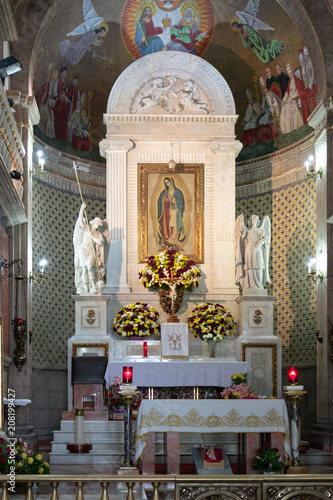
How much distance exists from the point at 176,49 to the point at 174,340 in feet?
24.8

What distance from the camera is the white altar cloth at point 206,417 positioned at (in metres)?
10.8

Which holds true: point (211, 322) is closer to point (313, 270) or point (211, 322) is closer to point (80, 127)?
point (313, 270)

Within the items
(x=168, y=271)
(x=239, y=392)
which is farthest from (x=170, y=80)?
(x=239, y=392)

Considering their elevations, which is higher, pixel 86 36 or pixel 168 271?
pixel 86 36

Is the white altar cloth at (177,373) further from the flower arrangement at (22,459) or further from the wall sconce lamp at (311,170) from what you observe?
the wall sconce lamp at (311,170)

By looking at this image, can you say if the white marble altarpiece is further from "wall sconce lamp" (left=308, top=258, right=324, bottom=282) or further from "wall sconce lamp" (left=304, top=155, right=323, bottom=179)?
"wall sconce lamp" (left=308, top=258, right=324, bottom=282)

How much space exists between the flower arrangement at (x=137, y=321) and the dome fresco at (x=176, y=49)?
487 cm

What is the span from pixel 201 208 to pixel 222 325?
2.71 meters

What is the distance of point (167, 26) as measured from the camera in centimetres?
1873

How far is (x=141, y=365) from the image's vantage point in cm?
1378

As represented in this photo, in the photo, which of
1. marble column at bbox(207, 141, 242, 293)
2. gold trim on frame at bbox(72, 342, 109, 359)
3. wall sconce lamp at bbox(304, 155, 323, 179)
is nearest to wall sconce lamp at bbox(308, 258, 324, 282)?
marble column at bbox(207, 141, 242, 293)

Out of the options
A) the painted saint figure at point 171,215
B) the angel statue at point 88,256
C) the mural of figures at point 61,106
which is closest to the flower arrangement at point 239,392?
the angel statue at point 88,256

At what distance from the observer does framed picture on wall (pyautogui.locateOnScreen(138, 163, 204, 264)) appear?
16.5m

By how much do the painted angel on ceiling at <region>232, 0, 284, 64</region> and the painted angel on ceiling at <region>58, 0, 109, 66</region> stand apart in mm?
3079
